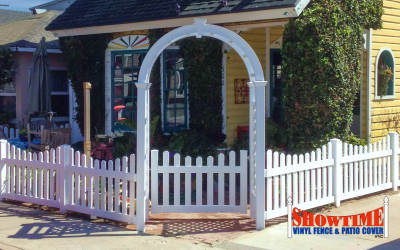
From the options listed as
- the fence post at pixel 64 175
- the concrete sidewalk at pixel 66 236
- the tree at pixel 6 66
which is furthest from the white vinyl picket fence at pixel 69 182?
the tree at pixel 6 66

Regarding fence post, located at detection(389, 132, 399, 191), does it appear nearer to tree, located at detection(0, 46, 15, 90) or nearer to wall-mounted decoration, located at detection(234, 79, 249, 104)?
wall-mounted decoration, located at detection(234, 79, 249, 104)

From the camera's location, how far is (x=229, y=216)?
24.0 feet

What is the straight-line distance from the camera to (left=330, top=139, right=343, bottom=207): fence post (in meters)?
7.58

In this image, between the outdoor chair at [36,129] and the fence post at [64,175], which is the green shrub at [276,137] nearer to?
the fence post at [64,175]

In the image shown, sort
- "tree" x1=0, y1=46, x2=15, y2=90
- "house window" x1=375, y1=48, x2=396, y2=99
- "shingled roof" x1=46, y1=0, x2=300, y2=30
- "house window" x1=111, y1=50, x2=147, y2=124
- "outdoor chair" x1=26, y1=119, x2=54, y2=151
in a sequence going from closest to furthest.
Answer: "shingled roof" x1=46, y1=0, x2=300, y2=30 → "house window" x1=375, y1=48, x2=396, y2=99 → "outdoor chair" x1=26, y1=119, x2=54, y2=151 → "house window" x1=111, y1=50, x2=147, y2=124 → "tree" x1=0, y1=46, x2=15, y2=90

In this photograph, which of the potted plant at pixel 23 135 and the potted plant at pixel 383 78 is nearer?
the potted plant at pixel 383 78

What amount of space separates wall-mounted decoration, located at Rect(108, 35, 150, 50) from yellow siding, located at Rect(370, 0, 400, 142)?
5268 mm

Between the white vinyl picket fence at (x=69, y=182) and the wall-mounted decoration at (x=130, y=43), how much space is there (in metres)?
4.67

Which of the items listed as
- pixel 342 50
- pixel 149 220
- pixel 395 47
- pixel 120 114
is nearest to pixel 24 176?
pixel 149 220

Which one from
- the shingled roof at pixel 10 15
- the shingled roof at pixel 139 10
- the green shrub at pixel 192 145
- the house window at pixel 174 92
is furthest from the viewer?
the shingled roof at pixel 10 15

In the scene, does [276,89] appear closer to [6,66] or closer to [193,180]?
[193,180]

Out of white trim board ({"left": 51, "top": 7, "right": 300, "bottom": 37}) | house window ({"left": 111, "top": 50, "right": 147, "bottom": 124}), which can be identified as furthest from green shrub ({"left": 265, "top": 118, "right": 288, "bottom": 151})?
house window ({"left": 111, "top": 50, "right": 147, "bottom": 124})

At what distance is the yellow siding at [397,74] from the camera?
11219mm

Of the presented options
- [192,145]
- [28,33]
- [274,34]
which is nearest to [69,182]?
[192,145]
